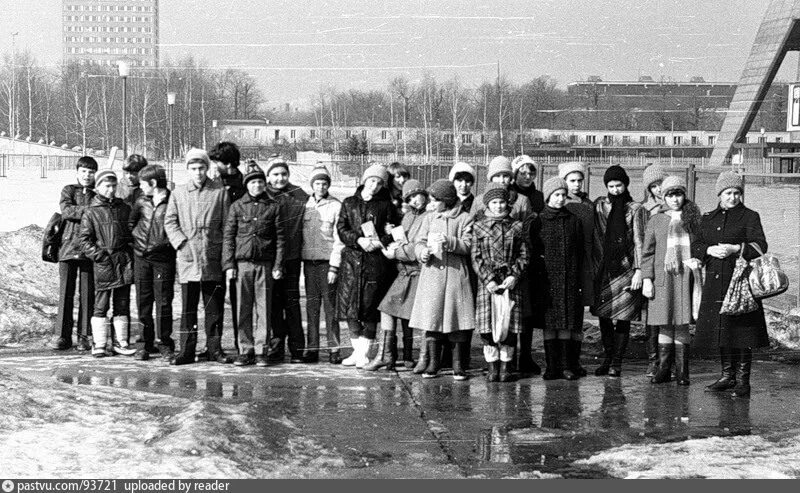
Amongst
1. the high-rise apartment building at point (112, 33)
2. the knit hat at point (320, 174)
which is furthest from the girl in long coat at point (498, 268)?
the high-rise apartment building at point (112, 33)

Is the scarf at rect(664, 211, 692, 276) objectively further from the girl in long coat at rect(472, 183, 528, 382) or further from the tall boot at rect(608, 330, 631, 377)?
the girl in long coat at rect(472, 183, 528, 382)

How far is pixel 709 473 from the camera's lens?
559 cm

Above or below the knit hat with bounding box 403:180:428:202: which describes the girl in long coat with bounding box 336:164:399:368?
below

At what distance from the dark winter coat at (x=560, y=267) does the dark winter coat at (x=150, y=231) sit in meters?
3.15

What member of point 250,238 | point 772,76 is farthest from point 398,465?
point 772,76

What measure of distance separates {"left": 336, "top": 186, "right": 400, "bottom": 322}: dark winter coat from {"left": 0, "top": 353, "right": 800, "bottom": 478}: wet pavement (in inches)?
20.8

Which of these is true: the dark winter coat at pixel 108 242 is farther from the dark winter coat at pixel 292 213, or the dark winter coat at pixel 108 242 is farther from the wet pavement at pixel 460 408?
the dark winter coat at pixel 292 213

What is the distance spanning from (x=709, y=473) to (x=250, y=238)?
461 cm

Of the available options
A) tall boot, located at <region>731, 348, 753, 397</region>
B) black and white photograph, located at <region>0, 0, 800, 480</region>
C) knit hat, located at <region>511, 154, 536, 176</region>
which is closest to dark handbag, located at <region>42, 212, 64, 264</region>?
black and white photograph, located at <region>0, 0, 800, 480</region>

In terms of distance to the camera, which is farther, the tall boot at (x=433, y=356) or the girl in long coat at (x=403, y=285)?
the girl in long coat at (x=403, y=285)

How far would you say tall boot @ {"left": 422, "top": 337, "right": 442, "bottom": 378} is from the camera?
8625 millimetres

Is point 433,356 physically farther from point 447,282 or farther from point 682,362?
point 682,362

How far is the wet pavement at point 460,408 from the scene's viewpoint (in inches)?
241

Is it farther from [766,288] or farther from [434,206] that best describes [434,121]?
[766,288]
